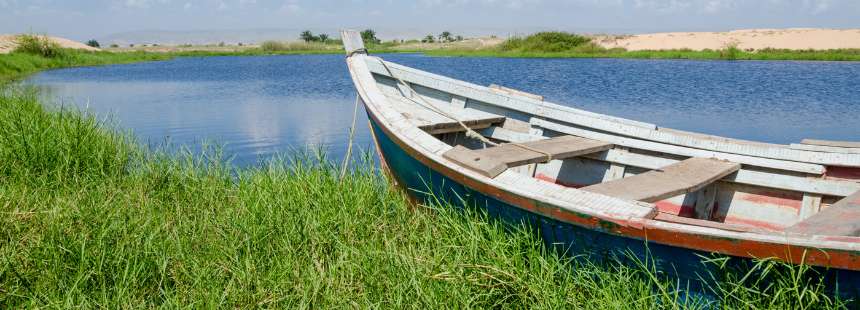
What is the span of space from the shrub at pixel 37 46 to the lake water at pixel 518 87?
11.4m

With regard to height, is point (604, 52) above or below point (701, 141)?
above

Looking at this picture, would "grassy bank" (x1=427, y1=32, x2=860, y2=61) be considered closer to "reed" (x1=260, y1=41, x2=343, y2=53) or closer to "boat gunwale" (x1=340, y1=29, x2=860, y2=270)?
"reed" (x1=260, y1=41, x2=343, y2=53)

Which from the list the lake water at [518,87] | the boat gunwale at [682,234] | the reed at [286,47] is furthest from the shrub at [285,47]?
the boat gunwale at [682,234]

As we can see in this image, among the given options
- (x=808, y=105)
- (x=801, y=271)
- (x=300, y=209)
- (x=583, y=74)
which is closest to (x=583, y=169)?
(x=300, y=209)

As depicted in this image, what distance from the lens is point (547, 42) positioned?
1784 inches

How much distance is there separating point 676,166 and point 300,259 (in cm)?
248

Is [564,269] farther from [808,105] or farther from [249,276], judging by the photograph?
[808,105]

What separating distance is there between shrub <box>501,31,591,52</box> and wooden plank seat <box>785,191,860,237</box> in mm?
41644

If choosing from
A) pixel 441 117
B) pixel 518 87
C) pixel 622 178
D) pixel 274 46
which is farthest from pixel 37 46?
pixel 622 178

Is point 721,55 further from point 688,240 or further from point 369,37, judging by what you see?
point 369,37

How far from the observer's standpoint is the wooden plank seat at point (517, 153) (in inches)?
140

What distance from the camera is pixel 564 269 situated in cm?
317

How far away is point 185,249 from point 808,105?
1527 cm

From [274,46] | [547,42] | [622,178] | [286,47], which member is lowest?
[622,178]
